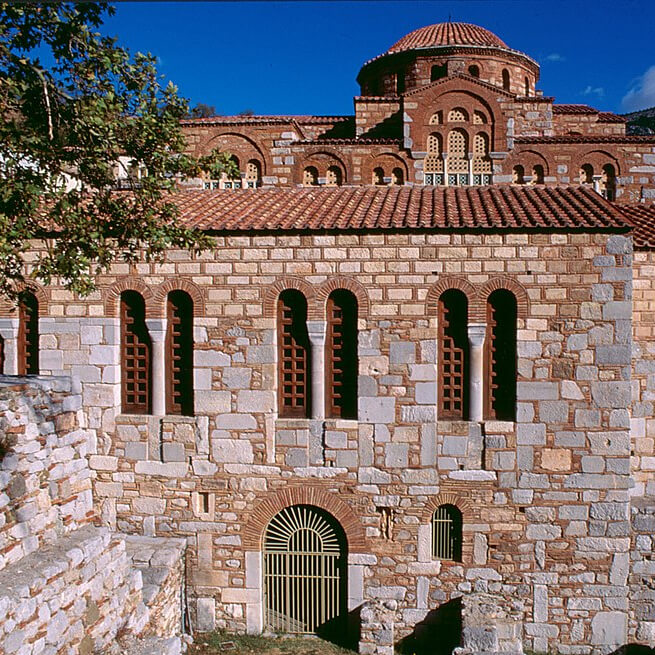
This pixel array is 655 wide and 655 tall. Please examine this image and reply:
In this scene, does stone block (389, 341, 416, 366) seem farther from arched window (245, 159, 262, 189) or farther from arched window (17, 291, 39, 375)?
arched window (245, 159, 262, 189)

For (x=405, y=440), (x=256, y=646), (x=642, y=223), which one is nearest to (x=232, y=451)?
(x=405, y=440)

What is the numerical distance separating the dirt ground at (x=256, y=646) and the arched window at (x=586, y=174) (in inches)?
599

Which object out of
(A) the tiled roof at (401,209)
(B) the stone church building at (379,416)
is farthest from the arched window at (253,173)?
(B) the stone church building at (379,416)

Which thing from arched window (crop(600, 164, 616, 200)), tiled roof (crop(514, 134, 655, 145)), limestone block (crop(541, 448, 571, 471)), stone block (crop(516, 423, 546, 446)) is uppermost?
tiled roof (crop(514, 134, 655, 145))

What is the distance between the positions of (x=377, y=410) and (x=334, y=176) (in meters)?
12.1

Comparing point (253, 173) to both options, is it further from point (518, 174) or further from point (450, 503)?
point (450, 503)

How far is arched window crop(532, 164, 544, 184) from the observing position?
18.0 metres

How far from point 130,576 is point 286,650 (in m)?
2.22

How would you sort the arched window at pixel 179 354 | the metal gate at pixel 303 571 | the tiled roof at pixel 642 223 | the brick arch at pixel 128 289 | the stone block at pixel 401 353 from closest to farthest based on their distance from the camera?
the stone block at pixel 401 353, the metal gate at pixel 303 571, the brick arch at pixel 128 289, the arched window at pixel 179 354, the tiled roof at pixel 642 223

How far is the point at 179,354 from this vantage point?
26.9 ft

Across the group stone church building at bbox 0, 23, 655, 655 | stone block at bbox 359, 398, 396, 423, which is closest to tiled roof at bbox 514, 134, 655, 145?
stone church building at bbox 0, 23, 655, 655

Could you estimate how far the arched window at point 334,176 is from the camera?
18.3 metres

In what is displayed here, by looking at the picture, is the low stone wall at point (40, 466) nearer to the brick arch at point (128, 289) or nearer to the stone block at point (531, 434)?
the brick arch at point (128, 289)

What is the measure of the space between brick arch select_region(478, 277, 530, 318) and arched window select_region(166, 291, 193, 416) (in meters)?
3.86
